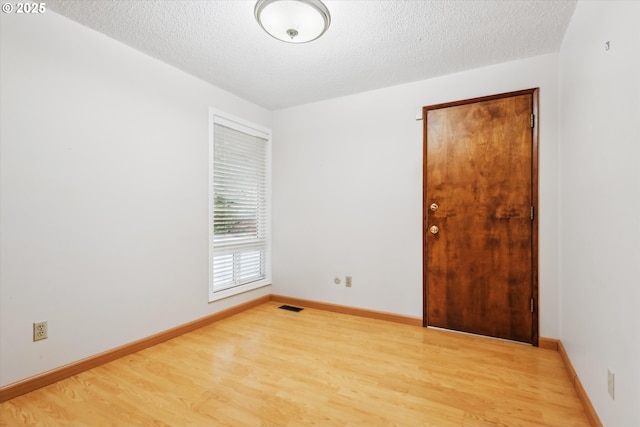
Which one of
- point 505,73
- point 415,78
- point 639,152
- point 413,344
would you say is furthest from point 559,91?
point 413,344

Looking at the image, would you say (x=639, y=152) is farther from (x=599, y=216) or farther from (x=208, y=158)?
(x=208, y=158)

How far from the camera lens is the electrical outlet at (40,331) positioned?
76.3 inches

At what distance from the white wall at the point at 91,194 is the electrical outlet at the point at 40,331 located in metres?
0.03

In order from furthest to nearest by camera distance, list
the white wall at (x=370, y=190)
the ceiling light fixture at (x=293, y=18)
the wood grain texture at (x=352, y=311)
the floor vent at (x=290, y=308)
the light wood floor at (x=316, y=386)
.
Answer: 1. the floor vent at (x=290, y=308)
2. the wood grain texture at (x=352, y=311)
3. the white wall at (x=370, y=190)
4. the ceiling light fixture at (x=293, y=18)
5. the light wood floor at (x=316, y=386)

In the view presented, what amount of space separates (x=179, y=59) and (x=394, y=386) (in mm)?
3067

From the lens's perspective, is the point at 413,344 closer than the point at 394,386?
No

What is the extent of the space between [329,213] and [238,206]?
1.06 metres

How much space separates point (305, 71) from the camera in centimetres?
288

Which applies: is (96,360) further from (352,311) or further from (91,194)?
(352,311)

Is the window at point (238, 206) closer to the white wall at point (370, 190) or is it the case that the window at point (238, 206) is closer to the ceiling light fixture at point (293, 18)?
the white wall at point (370, 190)

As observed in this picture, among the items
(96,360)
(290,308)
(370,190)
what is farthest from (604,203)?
(96,360)

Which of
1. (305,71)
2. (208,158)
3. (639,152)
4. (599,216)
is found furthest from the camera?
(208,158)

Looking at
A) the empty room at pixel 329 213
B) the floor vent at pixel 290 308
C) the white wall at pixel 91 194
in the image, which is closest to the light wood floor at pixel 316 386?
the empty room at pixel 329 213

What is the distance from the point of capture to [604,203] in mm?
1485
